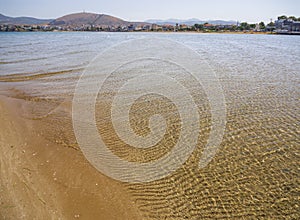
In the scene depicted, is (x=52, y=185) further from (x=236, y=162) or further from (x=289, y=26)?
(x=289, y=26)

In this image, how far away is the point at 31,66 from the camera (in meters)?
19.2

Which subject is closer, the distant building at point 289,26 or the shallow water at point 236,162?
the shallow water at point 236,162

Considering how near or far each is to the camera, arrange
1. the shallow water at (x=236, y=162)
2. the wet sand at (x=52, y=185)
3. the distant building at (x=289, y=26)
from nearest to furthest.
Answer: the wet sand at (x=52, y=185), the shallow water at (x=236, y=162), the distant building at (x=289, y=26)

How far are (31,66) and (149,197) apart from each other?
1810 cm

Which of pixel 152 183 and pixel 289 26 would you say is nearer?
pixel 152 183

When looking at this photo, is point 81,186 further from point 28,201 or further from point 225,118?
point 225,118

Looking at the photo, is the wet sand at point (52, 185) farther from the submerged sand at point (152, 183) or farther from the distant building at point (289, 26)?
the distant building at point (289, 26)

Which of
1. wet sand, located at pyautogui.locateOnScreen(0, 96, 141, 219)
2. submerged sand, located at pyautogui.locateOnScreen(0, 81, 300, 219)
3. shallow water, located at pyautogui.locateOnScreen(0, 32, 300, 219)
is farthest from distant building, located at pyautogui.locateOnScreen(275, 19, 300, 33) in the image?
wet sand, located at pyautogui.locateOnScreen(0, 96, 141, 219)

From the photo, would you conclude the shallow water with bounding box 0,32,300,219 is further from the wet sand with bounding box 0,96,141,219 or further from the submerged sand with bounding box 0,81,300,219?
the wet sand with bounding box 0,96,141,219

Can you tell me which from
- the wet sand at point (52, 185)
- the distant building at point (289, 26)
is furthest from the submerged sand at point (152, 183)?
the distant building at point (289, 26)

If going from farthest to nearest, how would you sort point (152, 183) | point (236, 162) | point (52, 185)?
point (236, 162), point (152, 183), point (52, 185)

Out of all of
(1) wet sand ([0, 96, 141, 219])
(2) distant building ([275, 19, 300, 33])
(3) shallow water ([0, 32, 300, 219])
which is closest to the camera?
(1) wet sand ([0, 96, 141, 219])

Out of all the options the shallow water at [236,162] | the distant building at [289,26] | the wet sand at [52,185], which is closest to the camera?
the wet sand at [52,185]

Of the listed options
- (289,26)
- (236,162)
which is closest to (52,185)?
(236,162)
